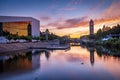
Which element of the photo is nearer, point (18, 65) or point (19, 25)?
point (18, 65)

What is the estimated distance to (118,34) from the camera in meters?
57.4

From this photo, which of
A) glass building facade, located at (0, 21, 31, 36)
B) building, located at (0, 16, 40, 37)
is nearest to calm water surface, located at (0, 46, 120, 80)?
building, located at (0, 16, 40, 37)

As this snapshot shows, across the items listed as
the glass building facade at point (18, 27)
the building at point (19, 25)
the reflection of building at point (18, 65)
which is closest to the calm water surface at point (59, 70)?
the reflection of building at point (18, 65)

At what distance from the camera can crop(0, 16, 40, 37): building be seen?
5968cm

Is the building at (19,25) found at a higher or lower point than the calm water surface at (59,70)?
higher

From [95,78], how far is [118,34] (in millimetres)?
48504

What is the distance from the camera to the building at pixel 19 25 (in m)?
59.7

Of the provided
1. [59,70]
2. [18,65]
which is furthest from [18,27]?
[59,70]

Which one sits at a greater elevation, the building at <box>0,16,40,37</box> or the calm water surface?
the building at <box>0,16,40,37</box>

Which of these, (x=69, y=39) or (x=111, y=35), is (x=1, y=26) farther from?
(x=69, y=39)

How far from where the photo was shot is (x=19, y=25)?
6619 centimetres

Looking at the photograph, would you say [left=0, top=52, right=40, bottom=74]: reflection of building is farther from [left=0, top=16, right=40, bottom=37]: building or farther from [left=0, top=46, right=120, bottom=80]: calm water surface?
[left=0, top=16, right=40, bottom=37]: building

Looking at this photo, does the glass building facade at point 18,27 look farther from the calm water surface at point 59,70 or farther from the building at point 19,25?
A: the calm water surface at point 59,70

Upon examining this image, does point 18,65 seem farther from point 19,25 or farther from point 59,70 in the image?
point 19,25
